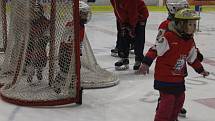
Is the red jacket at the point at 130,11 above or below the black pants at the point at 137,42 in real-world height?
above

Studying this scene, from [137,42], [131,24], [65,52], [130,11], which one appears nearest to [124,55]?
[137,42]

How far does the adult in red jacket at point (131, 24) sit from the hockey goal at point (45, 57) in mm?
1794

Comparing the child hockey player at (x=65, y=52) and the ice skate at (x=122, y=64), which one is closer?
the child hockey player at (x=65, y=52)

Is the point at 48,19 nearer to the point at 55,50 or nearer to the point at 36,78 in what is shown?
the point at 55,50

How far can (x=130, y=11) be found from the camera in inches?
245

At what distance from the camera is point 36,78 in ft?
15.6

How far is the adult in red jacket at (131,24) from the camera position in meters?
6.25

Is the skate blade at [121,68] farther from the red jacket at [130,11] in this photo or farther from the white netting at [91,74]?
the white netting at [91,74]

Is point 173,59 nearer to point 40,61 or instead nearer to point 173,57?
point 173,57

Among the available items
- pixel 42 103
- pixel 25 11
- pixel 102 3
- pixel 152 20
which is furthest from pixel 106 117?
pixel 102 3

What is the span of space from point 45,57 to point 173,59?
1.47 m

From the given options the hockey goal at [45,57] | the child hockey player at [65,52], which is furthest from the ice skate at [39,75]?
the child hockey player at [65,52]

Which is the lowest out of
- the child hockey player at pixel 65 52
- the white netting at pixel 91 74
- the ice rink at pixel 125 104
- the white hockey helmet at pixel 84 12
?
the ice rink at pixel 125 104

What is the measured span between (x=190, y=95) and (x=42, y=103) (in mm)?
1482
